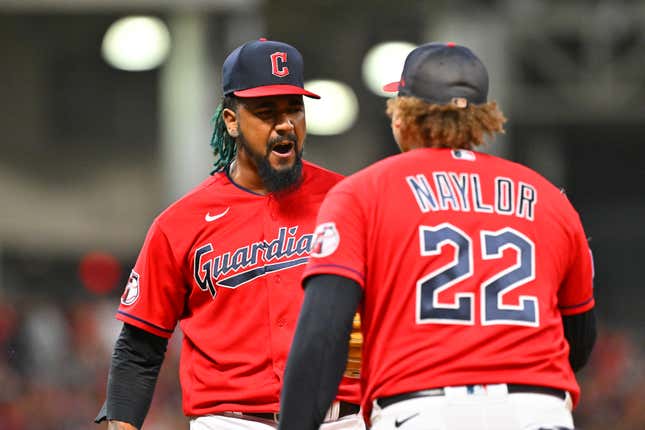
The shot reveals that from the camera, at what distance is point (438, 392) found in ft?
12.1

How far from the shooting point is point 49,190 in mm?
24203

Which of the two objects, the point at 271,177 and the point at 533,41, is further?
the point at 533,41

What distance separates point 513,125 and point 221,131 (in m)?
16.4

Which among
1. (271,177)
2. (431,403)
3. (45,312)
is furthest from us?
(45,312)

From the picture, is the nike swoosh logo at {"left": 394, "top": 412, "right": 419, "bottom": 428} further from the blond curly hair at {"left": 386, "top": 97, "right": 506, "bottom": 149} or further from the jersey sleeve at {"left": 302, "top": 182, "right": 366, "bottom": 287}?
the blond curly hair at {"left": 386, "top": 97, "right": 506, "bottom": 149}

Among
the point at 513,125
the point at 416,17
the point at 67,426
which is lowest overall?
the point at 67,426

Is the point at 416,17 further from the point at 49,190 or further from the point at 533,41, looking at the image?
the point at 49,190

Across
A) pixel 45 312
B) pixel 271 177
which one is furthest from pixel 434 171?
pixel 45 312

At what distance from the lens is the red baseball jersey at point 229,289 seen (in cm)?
503

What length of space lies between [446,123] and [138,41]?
14088 mm

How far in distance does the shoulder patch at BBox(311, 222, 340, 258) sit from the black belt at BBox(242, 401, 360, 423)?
1315 millimetres

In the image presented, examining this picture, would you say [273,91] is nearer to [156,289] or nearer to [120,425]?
[156,289]

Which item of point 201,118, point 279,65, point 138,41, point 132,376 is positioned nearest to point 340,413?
point 132,376

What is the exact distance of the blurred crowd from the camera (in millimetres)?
13609
